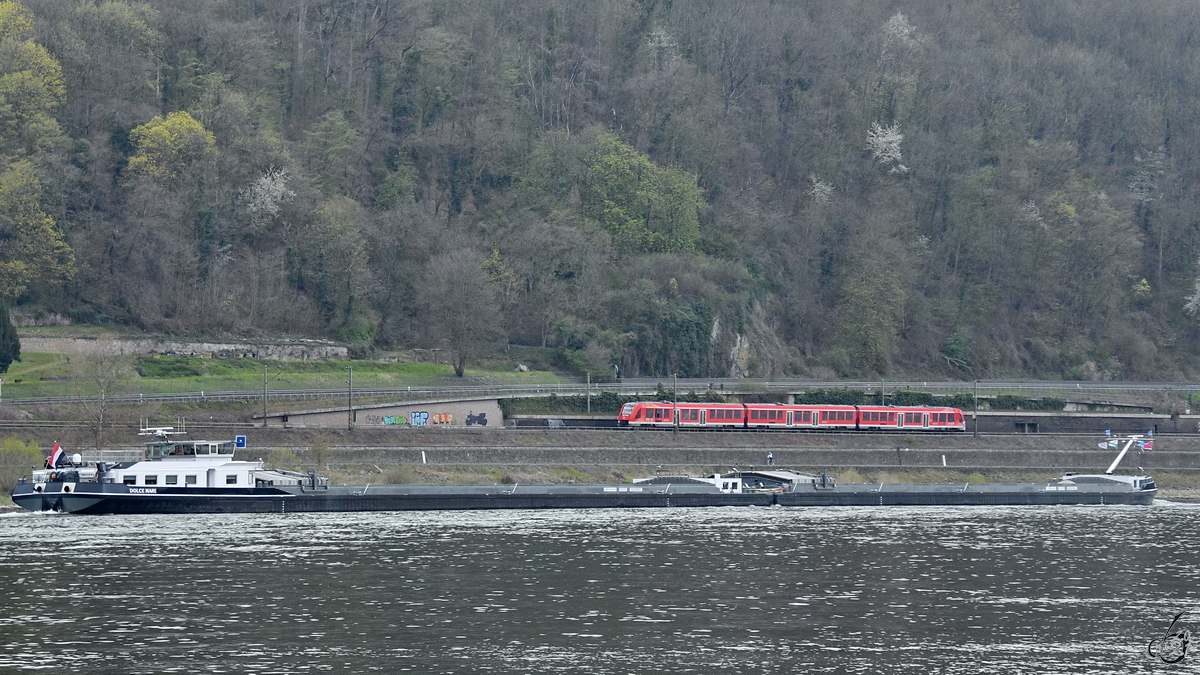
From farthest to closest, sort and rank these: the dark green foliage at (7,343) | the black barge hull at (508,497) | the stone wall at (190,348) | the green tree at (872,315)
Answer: the green tree at (872,315), the stone wall at (190,348), the dark green foliage at (7,343), the black barge hull at (508,497)

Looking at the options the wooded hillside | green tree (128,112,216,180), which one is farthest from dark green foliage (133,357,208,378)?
green tree (128,112,216,180)

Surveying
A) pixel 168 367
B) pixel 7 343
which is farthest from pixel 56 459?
pixel 168 367

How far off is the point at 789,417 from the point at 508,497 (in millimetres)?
31847

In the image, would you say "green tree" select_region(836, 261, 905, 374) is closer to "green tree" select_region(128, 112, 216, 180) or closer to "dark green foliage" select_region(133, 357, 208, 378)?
"green tree" select_region(128, 112, 216, 180)

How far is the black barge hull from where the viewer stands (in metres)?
62.6

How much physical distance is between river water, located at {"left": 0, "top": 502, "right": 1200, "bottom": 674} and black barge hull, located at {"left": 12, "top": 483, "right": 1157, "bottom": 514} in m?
2.72

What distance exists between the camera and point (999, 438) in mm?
94312

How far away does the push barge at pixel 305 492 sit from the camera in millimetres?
62625

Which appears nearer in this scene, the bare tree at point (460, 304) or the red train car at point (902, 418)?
the red train car at point (902, 418)

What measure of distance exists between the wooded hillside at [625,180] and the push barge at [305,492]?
3554cm

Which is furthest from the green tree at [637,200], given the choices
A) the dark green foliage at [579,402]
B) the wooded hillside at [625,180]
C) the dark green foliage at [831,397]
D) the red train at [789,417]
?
the red train at [789,417]

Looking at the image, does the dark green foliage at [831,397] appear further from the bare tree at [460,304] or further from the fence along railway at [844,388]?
the bare tree at [460,304]

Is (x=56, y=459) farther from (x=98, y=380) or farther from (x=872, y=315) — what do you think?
(x=872, y=315)

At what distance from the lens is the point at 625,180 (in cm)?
12331
